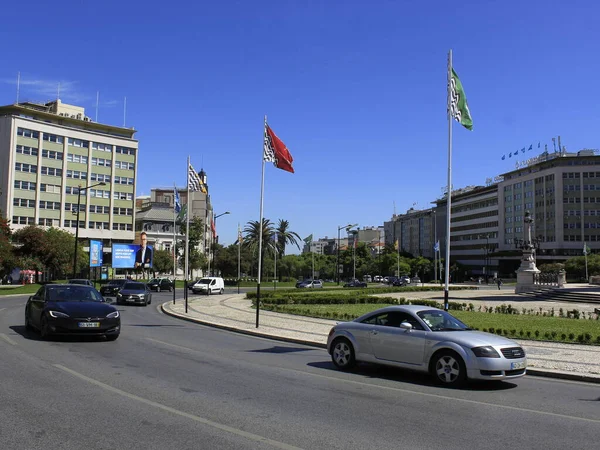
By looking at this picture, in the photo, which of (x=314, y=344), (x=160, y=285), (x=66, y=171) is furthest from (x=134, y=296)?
(x=66, y=171)

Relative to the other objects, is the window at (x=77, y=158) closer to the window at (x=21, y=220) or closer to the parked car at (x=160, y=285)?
the window at (x=21, y=220)

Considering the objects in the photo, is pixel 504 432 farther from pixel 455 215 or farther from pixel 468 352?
pixel 455 215

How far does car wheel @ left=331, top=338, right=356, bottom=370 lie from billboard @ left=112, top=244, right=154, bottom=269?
59068 mm

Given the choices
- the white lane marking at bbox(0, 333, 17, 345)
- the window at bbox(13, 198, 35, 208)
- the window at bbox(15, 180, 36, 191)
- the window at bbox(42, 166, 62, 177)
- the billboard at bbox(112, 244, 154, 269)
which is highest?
the window at bbox(42, 166, 62, 177)

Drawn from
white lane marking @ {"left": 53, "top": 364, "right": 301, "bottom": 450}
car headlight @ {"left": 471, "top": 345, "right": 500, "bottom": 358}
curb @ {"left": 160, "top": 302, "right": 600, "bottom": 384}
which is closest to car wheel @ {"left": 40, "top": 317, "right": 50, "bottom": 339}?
white lane marking @ {"left": 53, "top": 364, "right": 301, "bottom": 450}

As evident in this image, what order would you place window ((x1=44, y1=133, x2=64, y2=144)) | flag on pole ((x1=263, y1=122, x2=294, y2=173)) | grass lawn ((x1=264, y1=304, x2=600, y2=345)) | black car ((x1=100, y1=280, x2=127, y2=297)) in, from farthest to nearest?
window ((x1=44, y1=133, x2=64, y2=144)) < black car ((x1=100, y1=280, x2=127, y2=297)) < flag on pole ((x1=263, y1=122, x2=294, y2=173)) < grass lawn ((x1=264, y1=304, x2=600, y2=345))

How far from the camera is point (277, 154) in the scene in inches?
827

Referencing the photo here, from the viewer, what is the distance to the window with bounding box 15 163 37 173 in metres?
83.0

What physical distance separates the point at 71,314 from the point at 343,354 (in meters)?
7.23

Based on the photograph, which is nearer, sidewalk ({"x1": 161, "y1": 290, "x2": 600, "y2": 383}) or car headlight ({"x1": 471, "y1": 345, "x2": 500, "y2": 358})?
car headlight ({"x1": 471, "y1": 345, "x2": 500, "y2": 358})

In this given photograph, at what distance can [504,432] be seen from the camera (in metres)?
6.82

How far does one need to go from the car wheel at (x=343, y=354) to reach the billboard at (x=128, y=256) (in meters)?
59.1

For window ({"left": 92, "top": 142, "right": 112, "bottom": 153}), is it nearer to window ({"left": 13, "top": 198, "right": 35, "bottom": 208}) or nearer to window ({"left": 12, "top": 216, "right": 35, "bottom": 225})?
window ({"left": 13, "top": 198, "right": 35, "bottom": 208})

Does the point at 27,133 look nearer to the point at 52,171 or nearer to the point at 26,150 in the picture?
the point at 26,150
